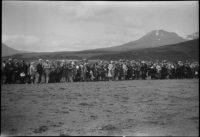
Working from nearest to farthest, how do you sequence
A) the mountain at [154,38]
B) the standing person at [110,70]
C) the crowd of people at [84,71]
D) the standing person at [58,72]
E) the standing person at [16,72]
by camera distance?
the mountain at [154,38], the standing person at [16,72], the crowd of people at [84,71], the standing person at [58,72], the standing person at [110,70]

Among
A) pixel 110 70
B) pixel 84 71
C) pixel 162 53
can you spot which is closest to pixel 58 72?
pixel 84 71

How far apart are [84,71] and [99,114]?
8341 mm

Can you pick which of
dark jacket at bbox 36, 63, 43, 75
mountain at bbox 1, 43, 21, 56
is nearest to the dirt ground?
mountain at bbox 1, 43, 21, 56

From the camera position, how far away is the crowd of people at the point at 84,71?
12453 millimetres


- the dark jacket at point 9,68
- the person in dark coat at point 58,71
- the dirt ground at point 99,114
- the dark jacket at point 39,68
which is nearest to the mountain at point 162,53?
the person in dark coat at point 58,71

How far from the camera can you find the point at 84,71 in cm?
1484

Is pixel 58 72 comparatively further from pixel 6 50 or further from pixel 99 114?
pixel 99 114

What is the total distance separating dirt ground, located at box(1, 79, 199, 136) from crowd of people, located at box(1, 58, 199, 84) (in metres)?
3.77

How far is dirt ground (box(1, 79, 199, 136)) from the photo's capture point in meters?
5.66

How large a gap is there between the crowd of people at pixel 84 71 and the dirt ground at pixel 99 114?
3.77 meters

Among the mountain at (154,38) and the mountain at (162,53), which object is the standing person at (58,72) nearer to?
the mountain at (154,38)

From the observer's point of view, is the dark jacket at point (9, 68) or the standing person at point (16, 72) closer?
the dark jacket at point (9, 68)

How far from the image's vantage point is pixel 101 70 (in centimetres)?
1568

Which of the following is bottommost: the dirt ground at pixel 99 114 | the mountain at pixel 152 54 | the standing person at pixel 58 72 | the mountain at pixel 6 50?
the dirt ground at pixel 99 114
